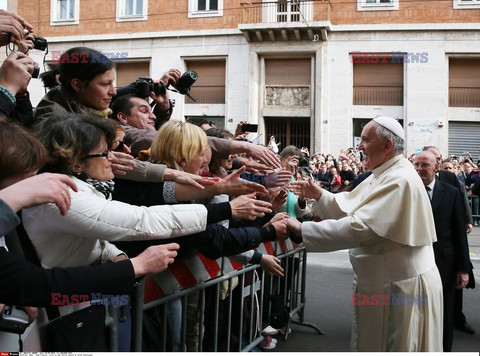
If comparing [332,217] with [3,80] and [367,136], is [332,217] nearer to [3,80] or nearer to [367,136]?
[367,136]

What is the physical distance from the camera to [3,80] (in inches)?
102

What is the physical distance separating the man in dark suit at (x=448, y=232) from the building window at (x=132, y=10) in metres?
21.3

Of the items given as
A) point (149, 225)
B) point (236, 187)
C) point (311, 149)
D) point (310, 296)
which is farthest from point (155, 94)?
point (311, 149)

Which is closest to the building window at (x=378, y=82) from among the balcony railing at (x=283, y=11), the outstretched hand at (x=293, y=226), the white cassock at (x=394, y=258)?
the balcony railing at (x=283, y=11)

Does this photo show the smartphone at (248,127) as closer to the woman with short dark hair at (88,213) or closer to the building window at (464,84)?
the woman with short dark hair at (88,213)

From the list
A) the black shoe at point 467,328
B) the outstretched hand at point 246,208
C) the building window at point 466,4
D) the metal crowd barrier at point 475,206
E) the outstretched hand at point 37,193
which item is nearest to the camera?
the outstretched hand at point 37,193

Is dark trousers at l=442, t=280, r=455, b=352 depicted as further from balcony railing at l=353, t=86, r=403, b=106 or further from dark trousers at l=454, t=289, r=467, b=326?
balcony railing at l=353, t=86, r=403, b=106

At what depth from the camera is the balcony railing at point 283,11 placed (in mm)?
21984

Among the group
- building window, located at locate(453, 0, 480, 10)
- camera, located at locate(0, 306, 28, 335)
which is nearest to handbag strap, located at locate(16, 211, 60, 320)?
camera, located at locate(0, 306, 28, 335)

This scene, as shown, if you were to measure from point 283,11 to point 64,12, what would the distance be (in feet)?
35.8

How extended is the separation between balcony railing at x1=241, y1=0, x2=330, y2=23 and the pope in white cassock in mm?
19756

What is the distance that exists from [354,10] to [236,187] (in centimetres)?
2083

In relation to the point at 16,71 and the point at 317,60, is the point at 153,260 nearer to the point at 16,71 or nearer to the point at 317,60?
the point at 16,71

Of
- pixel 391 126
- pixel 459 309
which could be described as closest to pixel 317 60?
pixel 459 309
